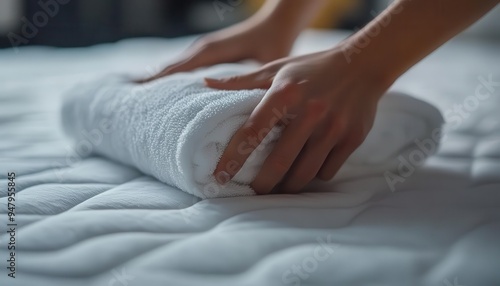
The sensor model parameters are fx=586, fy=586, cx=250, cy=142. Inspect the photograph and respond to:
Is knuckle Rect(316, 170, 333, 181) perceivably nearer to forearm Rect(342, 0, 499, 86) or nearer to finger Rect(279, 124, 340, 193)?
finger Rect(279, 124, 340, 193)

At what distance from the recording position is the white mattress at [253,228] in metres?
0.44

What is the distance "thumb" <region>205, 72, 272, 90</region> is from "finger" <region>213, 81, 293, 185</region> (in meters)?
0.07

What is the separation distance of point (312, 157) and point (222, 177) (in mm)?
92

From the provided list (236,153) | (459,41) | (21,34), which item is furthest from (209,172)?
(21,34)

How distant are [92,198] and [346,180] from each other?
27 cm

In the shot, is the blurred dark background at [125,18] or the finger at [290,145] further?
the blurred dark background at [125,18]

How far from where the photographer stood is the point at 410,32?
637 millimetres

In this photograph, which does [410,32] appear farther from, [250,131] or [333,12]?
[333,12]

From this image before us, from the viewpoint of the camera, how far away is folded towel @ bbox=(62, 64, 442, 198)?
56 centimetres

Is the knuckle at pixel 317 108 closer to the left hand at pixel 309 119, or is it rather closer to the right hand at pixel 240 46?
the left hand at pixel 309 119

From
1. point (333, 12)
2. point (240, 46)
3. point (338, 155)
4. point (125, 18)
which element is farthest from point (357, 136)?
point (125, 18)

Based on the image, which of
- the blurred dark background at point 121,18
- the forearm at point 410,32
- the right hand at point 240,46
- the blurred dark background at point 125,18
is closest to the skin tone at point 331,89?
the forearm at point 410,32

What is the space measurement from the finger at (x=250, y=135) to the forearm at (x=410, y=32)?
11 centimetres

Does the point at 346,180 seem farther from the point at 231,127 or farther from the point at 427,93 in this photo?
the point at 427,93
